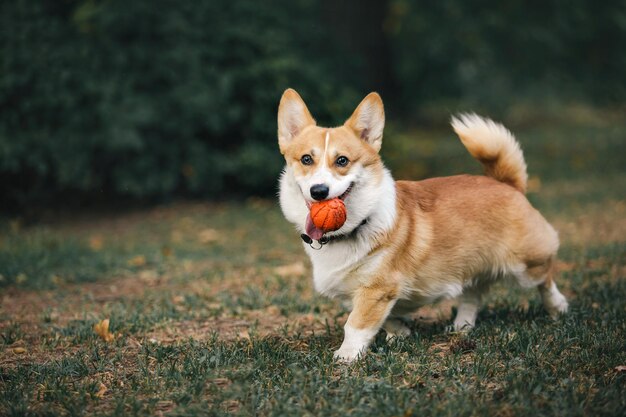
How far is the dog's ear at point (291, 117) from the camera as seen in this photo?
440 cm

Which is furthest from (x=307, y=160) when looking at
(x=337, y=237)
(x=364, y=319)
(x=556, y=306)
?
(x=556, y=306)

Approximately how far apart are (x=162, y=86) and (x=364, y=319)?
740cm

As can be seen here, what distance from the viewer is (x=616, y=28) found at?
43.6 ft

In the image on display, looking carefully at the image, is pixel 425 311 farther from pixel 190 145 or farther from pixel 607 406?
pixel 190 145

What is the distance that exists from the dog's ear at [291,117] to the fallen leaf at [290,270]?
7.71ft

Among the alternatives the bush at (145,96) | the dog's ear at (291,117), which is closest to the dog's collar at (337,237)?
the dog's ear at (291,117)

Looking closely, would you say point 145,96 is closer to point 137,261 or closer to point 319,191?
point 137,261

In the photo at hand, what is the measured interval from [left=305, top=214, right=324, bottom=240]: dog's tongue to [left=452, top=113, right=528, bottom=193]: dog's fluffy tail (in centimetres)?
132

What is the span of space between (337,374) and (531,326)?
1.40 m

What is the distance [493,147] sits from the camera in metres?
4.75

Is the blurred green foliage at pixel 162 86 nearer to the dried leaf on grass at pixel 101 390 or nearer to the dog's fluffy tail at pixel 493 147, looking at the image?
the dog's fluffy tail at pixel 493 147

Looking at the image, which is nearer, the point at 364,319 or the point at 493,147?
the point at 364,319

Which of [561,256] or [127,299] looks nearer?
[127,299]

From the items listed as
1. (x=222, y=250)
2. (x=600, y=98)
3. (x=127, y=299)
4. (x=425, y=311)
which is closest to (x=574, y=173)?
(x=600, y=98)
